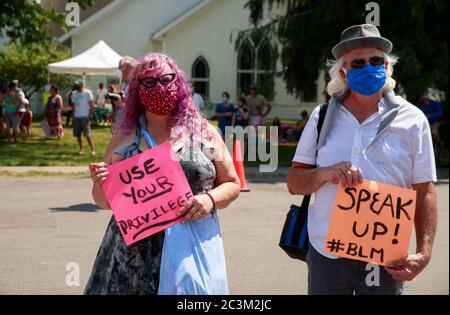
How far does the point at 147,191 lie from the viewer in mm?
3229

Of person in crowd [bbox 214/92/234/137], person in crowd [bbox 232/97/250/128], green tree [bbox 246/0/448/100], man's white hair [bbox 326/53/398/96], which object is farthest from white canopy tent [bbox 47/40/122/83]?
man's white hair [bbox 326/53/398/96]

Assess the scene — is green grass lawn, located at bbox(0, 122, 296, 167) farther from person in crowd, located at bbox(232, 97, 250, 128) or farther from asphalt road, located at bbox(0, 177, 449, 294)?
asphalt road, located at bbox(0, 177, 449, 294)

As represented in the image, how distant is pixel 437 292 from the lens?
7.15m

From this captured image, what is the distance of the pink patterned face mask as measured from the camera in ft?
10.7

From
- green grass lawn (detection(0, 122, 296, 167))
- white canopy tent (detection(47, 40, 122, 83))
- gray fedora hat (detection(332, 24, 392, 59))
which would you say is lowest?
green grass lawn (detection(0, 122, 296, 167))

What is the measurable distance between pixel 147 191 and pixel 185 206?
0.63 feet

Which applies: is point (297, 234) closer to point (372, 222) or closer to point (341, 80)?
point (372, 222)

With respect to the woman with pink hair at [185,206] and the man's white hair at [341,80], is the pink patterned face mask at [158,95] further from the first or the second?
the man's white hair at [341,80]

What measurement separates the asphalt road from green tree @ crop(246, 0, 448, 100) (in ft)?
20.1

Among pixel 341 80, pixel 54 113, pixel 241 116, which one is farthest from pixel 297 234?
pixel 54 113

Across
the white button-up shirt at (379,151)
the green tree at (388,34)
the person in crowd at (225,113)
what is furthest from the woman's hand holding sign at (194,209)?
the person in crowd at (225,113)

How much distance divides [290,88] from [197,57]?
11751mm

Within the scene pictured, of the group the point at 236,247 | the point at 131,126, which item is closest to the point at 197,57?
Result: the point at 236,247

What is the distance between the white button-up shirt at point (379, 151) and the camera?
3.25 m
